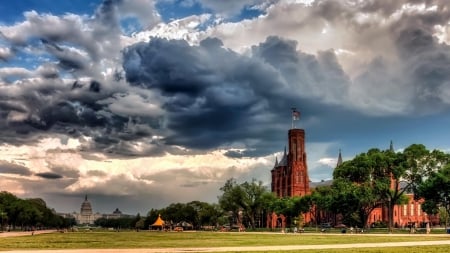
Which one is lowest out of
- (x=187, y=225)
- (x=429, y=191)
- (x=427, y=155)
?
(x=187, y=225)

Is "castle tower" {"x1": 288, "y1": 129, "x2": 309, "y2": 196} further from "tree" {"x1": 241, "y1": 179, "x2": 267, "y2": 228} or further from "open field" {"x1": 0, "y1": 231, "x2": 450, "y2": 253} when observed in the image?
"open field" {"x1": 0, "y1": 231, "x2": 450, "y2": 253}

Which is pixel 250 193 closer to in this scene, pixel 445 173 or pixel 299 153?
pixel 299 153

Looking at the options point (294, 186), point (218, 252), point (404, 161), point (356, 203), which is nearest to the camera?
point (218, 252)

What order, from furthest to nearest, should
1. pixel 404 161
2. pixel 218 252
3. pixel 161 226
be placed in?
1. pixel 161 226
2. pixel 404 161
3. pixel 218 252

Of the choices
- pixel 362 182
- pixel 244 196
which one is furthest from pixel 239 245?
pixel 244 196

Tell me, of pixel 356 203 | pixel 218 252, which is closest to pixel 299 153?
pixel 356 203

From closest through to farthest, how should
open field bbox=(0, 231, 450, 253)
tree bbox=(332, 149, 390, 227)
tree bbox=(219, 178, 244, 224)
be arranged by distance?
open field bbox=(0, 231, 450, 253), tree bbox=(332, 149, 390, 227), tree bbox=(219, 178, 244, 224)

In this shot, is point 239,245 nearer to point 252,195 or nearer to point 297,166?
point 252,195

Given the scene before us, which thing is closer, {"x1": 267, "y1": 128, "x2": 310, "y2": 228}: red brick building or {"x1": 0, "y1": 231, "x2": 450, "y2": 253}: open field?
{"x1": 0, "y1": 231, "x2": 450, "y2": 253}: open field

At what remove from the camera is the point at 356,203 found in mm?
110500

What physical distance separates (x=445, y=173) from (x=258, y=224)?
93.1 meters

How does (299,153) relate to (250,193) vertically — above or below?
above

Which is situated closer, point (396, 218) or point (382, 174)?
point (382, 174)

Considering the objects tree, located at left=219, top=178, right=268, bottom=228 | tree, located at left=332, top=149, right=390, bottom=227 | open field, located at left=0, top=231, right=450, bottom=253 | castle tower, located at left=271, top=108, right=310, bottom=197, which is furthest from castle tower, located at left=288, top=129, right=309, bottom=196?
open field, located at left=0, top=231, right=450, bottom=253
